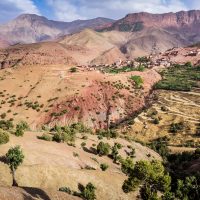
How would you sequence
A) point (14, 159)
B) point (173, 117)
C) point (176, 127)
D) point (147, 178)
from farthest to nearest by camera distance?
1. point (173, 117)
2. point (176, 127)
3. point (147, 178)
4. point (14, 159)

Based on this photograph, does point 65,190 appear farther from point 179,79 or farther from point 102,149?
point 179,79

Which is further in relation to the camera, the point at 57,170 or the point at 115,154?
the point at 115,154

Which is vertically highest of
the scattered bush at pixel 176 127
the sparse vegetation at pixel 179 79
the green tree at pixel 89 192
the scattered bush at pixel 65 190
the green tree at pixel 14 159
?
the sparse vegetation at pixel 179 79

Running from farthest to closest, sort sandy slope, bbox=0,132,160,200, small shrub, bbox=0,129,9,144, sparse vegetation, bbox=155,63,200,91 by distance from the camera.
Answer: sparse vegetation, bbox=155,63,200,91, small shrub, bbox=0,129,9,144, sandy slope, bbox=0,132,160,200

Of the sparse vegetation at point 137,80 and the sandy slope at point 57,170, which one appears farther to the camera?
the sparse vegetation at point 137,80

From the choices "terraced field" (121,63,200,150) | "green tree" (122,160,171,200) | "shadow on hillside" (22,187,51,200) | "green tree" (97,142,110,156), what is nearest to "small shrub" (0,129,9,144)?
"shadow on hillside" (22,187,51,200)

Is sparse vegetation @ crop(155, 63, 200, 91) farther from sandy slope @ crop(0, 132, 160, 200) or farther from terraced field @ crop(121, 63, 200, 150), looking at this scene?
sandy slope @ crop(0, 132, 160, 200)

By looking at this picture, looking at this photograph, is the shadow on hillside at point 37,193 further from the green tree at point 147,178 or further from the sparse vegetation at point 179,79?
the sparse vegetation at point 179,79

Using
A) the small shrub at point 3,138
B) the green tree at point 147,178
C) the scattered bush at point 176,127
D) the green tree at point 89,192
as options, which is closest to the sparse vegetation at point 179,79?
the scattered bush at point 176,127

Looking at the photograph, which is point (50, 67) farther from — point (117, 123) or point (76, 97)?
point (117, 123)

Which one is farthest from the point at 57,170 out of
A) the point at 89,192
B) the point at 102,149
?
the point at 102,149

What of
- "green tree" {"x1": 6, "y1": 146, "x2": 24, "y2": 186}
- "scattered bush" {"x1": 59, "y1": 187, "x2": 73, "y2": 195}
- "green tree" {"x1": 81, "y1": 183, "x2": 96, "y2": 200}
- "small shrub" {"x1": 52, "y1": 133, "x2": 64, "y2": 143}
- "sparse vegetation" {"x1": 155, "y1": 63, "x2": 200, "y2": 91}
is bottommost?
"green tree" {"x1": 81, "y1": 183, "x2": 96, "y2": 200}

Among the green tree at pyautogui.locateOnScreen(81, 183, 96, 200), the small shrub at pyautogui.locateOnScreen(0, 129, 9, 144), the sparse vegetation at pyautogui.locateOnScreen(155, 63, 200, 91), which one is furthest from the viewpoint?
the sparse vegetation at pyautogui.locateOnScreen(155, 63, 200, 91)
